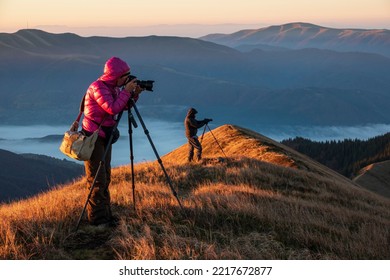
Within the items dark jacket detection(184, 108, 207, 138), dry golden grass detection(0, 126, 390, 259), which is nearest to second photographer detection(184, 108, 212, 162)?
dark jacket detection(184, 108, 207, 138)

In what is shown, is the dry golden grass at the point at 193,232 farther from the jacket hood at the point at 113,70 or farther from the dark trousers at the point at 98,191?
the jacket hood at the point at 113,70

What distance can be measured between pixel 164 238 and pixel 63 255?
1545 mm

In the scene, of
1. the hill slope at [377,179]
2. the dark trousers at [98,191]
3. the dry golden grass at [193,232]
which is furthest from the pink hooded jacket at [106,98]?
the hill slope at [377,179]

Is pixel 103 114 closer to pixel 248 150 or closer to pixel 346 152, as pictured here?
pixel 248 150

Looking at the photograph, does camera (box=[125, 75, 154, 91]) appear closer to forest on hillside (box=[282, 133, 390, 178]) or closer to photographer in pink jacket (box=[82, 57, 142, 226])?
photographer in pink jacket (box=[82, 57, 142, 226])

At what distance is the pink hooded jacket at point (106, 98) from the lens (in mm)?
7297

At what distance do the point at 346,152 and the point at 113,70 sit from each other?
15322 centimetres

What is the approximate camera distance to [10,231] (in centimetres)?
679

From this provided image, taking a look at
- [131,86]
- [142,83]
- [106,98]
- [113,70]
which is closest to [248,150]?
[142,83]

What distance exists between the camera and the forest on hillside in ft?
441

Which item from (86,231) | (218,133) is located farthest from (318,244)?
(218,133)

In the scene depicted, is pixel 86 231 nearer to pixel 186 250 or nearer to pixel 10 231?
pixel 10 231

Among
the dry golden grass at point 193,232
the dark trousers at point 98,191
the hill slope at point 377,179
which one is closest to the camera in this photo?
the dry golden grass at point 193,232

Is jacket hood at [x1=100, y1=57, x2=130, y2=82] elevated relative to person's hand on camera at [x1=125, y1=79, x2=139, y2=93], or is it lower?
elevated
